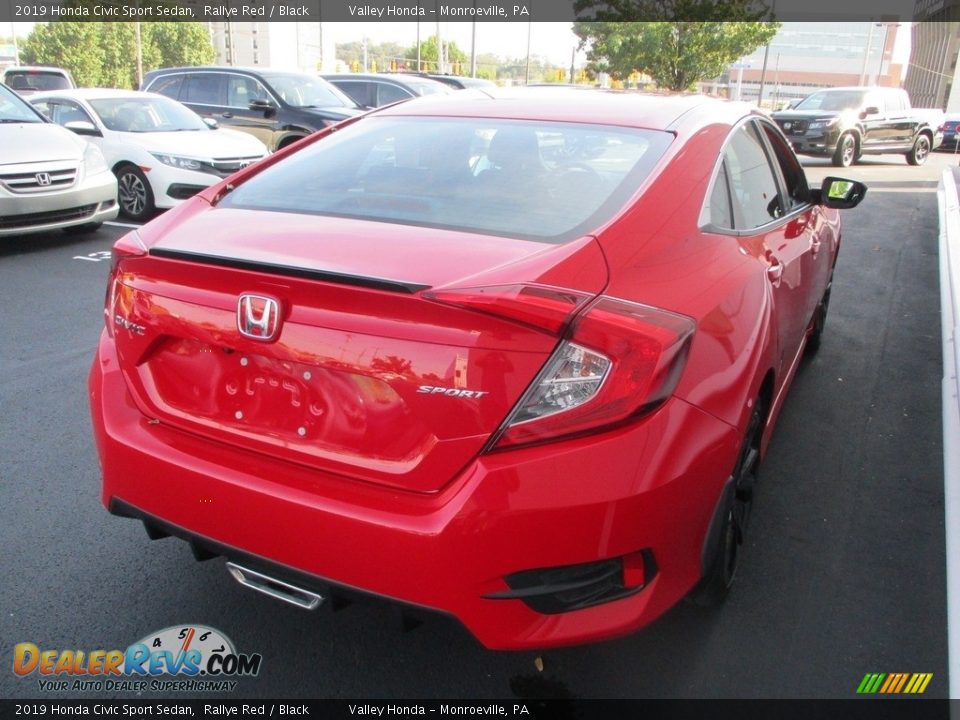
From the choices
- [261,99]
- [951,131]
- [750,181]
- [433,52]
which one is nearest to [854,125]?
[951,131]

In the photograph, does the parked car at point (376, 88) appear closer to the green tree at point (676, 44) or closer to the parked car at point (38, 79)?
the parked car at point (38, 79)

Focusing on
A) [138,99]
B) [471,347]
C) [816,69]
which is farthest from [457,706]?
[816,69]

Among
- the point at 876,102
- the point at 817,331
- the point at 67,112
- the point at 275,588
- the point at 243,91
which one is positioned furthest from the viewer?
the point at 876,102

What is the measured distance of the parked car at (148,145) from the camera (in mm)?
9023

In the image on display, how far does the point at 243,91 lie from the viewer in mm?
13047

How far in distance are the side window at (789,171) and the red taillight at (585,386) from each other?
2150 mm

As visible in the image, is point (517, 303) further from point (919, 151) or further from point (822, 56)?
point (822, 56)

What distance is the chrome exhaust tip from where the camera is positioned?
80.7 inches

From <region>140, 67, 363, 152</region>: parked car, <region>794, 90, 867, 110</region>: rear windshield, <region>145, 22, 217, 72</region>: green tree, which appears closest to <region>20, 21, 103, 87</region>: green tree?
<region>145, 22, 217, 72</region>: green tree

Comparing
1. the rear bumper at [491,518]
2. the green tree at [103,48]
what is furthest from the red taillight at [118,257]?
the green tree at [103,48]

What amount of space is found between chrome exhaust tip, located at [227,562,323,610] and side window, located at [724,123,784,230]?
1850 millimetres

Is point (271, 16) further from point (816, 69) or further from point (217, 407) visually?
point (217, 407)

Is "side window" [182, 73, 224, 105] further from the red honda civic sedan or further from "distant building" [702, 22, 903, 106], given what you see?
"distant building" [702, 22, 903, 106]

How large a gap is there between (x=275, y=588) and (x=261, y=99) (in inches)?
472
